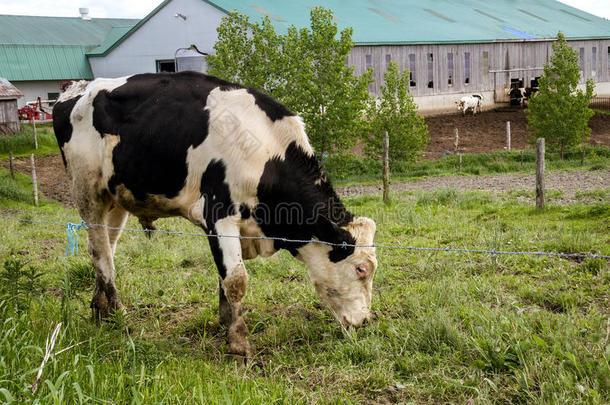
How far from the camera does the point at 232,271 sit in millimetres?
5250

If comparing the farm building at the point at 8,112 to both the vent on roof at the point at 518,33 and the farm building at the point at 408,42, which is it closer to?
the farm building at the point at 408,42

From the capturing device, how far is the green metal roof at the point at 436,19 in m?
29.9

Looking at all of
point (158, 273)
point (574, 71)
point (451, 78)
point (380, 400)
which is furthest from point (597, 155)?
point (380, 400)

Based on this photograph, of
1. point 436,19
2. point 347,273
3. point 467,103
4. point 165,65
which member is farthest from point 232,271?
point 436,19

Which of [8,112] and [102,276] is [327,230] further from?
[8,112]

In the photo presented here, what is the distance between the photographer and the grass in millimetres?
4062

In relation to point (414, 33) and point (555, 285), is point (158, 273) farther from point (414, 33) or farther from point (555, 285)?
point (414, 33)

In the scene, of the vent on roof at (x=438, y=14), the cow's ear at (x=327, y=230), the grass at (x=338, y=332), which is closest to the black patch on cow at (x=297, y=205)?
the cow's ear at (x=327, y=230)

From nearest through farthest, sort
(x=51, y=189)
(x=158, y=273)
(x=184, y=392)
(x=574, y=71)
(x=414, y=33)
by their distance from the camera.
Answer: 1. (x=184, y=392)
2. (x=158, y=273)
3. (x=51, y=189)
4. (x=574, y=71)
5. (x=414, y=33)

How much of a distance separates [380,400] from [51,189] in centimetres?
1699

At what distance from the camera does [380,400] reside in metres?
4.28

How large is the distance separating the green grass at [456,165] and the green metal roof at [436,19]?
9635 mm

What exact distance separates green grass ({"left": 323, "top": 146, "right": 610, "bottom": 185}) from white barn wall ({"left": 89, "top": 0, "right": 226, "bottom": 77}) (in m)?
10.7

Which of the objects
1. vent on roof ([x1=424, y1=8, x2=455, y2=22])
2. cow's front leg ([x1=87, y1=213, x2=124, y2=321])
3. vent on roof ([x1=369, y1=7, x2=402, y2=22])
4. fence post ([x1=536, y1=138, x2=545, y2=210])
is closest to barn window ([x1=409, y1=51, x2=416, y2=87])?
vent on roof ([x1=369, y1=7, x2=402, y2=22])
